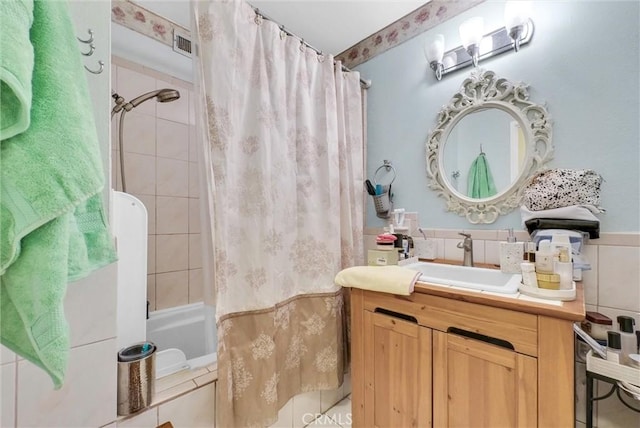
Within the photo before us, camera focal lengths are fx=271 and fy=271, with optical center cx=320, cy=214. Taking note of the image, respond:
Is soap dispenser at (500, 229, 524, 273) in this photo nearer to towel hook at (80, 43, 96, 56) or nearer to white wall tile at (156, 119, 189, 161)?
towel hook at (80, 43, 96, 56)

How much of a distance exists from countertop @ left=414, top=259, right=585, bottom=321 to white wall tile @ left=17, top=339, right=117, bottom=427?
1.03 m

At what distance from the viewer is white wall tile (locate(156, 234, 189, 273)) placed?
1.88 meters

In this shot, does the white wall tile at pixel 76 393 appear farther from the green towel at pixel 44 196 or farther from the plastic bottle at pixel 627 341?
the plastic bottle at pixel 627 341

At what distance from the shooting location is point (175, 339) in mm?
1844

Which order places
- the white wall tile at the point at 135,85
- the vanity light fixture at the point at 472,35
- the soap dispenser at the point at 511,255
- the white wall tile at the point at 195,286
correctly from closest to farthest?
the soap dispenser at the point at 511,255, the vanity light fixture at the point at 472,35, the white wall tile at the point at 135,85, the white wall tile at the point at 195,286

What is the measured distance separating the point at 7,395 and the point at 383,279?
1095 mm

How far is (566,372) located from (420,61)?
5.36ft

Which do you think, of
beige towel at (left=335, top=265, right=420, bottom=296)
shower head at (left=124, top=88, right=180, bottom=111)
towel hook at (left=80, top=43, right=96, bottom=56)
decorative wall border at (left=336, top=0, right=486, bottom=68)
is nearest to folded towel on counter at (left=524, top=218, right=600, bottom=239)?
beige towel at (left=335, top=265, right=420, bottom=296)

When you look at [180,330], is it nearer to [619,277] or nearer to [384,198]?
[384,198]

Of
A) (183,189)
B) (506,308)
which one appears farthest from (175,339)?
(506,308)

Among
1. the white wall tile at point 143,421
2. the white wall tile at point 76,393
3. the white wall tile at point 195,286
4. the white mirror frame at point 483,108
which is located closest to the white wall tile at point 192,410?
the white wall tile at point 143,421

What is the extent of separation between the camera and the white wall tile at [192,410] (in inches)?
37.3

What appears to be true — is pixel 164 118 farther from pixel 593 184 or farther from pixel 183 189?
pixel 593 184

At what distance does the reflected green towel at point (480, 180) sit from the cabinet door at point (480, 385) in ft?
2.57
